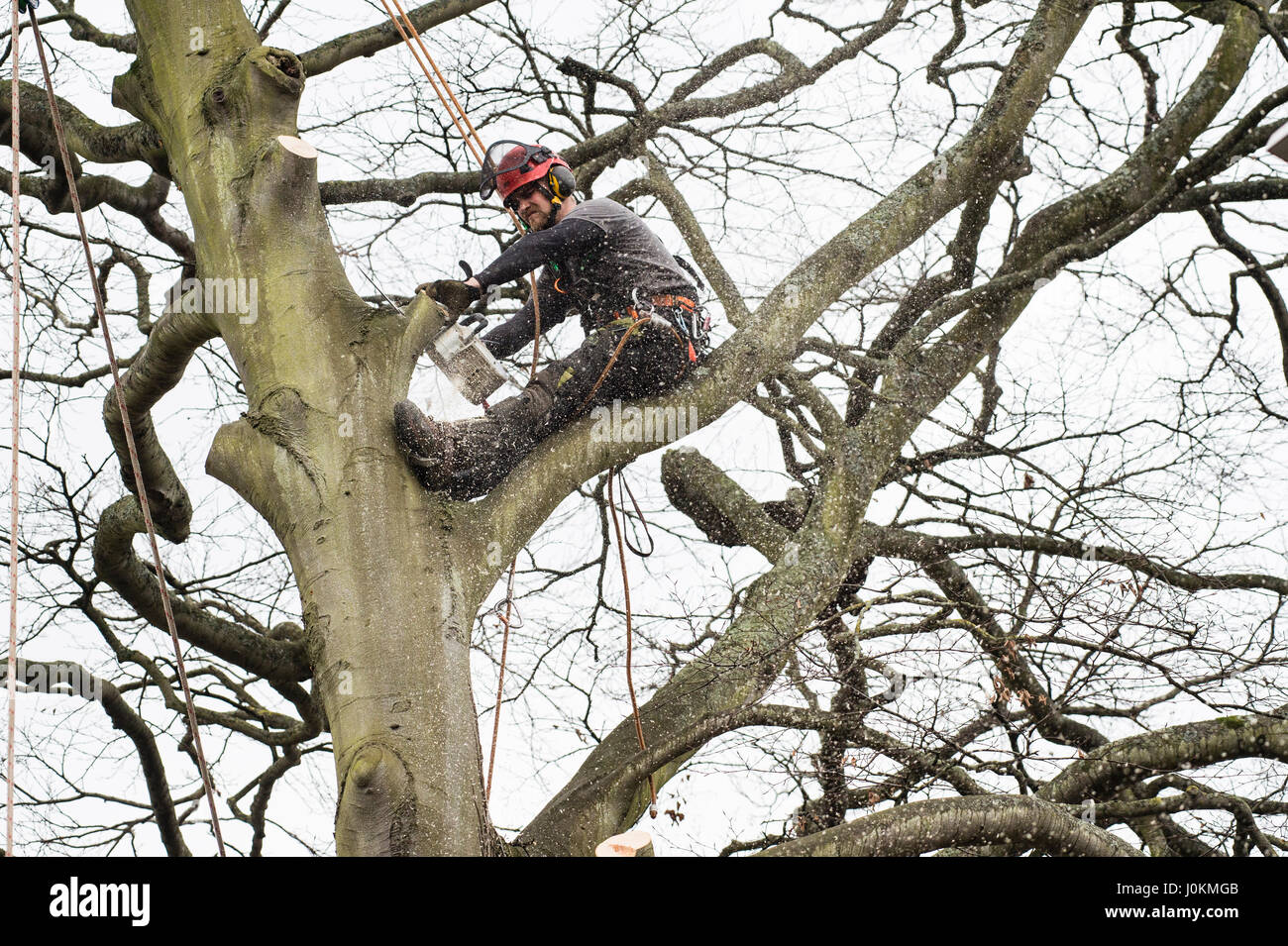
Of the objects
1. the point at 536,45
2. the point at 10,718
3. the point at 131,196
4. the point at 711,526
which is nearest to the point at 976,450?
the point at 711,526

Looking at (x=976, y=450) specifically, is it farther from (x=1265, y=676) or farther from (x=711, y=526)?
(x=1265, y=676)

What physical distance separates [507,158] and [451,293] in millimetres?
1024

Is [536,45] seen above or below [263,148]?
above

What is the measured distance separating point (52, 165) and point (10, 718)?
9.45ft

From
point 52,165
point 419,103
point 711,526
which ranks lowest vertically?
point 711,526

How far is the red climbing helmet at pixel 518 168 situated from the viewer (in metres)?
4.38

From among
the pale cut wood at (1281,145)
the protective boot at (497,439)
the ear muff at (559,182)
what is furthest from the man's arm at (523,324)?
the pale cut wood at (1281,145)

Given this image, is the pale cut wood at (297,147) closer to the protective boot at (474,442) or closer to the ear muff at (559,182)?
the protective boot at (474,442)

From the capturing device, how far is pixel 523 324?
4570 mm

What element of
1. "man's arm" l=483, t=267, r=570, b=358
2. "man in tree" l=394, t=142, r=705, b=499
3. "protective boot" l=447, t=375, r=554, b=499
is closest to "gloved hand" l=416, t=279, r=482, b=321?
"man in tree" l=394, t=142, r=705, b=499

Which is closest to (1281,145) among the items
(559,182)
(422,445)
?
(422,445)

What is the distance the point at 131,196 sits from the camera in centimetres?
532

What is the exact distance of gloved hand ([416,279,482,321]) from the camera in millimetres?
3508

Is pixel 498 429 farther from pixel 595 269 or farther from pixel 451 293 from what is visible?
pixel 595 269
